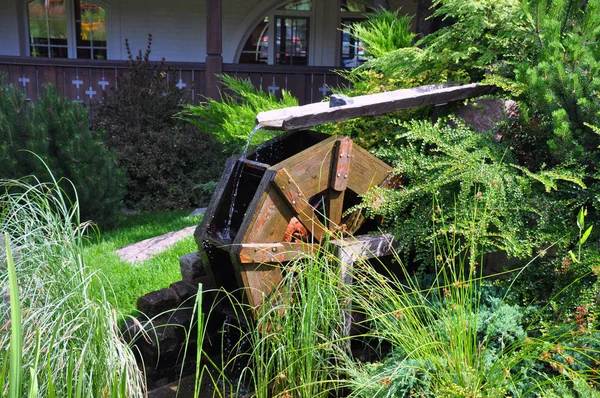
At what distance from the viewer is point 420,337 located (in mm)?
2713

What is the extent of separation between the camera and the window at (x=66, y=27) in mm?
13266

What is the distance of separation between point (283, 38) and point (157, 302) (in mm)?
9921

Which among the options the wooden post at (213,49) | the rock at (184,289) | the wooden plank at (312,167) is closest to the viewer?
the wooden plank at (312,167)

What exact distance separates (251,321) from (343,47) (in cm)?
1046

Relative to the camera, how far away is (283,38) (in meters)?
13.5

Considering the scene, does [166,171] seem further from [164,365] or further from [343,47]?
[343,47]

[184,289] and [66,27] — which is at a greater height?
[66,27]

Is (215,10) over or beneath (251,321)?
→ over

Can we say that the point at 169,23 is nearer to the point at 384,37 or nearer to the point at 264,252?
the point at 384,37

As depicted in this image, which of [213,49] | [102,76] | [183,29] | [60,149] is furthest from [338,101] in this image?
[183,29]

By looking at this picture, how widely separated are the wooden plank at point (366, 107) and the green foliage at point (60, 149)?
3.91 meters

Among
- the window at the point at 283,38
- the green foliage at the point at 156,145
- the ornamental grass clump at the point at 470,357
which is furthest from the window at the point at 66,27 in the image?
the ornamental grass clump at the point at 470,357

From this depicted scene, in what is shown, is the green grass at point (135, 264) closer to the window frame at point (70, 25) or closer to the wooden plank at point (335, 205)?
the wooden plank at point (335, 205)

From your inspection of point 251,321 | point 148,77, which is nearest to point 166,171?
point 148,77
